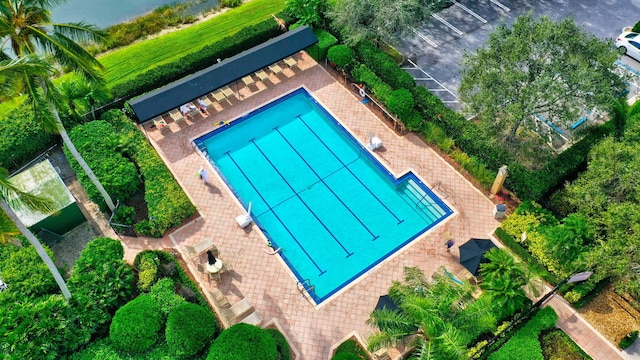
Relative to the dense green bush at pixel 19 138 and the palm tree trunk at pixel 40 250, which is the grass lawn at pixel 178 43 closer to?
the dense green bush at pixel 19 138

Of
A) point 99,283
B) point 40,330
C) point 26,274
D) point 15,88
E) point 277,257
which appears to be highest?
point 15,88

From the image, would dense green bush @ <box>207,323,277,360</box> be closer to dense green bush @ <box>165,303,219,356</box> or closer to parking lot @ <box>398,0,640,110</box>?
dense green bush @ <box>165,303,219,356</box>

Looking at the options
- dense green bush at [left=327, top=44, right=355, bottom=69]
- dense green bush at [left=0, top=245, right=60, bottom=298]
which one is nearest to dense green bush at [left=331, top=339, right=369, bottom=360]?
dense green bush at [left=0, top=245, right=60, bottom=298]

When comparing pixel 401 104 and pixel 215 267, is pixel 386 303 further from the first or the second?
pixel 401 104

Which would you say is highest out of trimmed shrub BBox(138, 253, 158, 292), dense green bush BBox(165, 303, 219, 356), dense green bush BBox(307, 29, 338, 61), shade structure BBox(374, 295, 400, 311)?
dense green bush BBox(307, 29, 338, 61)

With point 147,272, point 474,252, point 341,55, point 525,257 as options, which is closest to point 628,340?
point 525,257

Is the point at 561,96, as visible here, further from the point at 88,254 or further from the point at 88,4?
the point at 88,4
